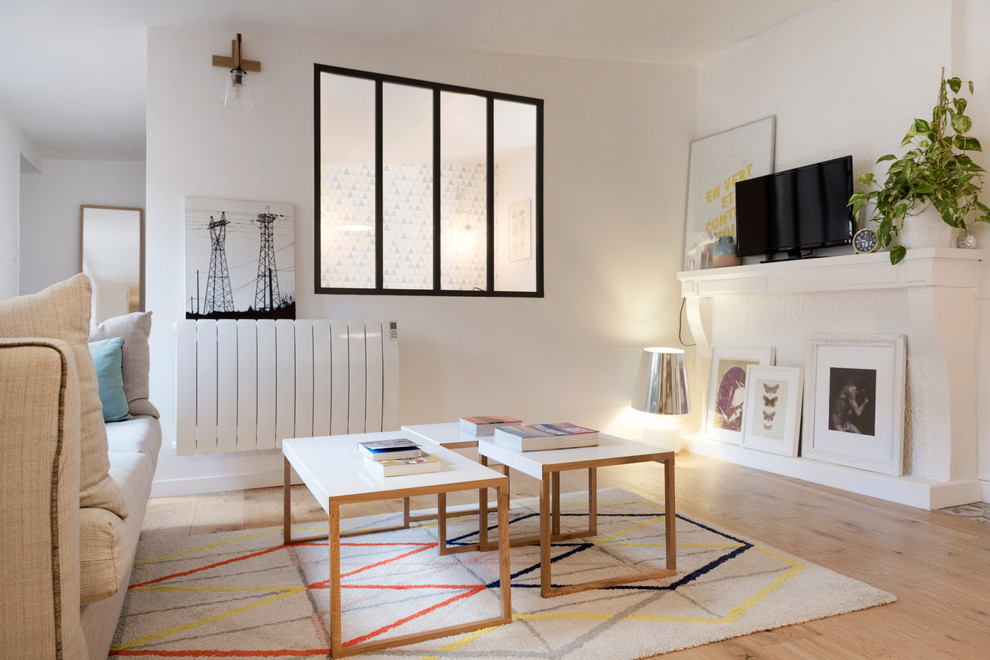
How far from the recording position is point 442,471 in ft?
6.33

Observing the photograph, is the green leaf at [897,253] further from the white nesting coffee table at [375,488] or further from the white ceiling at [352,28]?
the white nesting coffee table at [375,488]

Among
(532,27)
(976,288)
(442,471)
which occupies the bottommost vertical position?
(442,471)

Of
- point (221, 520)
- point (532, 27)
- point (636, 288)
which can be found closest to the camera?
point (221, 520)

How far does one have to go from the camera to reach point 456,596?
6.77 ft

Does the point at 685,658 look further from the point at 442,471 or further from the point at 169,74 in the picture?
the point at 169,74

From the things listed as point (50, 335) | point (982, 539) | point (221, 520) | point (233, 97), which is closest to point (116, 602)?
point (50, 335)

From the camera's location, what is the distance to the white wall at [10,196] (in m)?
5.08

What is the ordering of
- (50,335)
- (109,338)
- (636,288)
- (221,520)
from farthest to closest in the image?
1. (636,288)
2. (221,520)
3. (109,338)
4. (50,335)

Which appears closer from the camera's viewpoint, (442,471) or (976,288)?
(442,471)

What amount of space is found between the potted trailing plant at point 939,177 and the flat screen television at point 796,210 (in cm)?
29

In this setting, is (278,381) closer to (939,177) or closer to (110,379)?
(110,379)

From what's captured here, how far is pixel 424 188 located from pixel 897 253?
255 cm

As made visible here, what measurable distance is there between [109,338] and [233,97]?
143 cm

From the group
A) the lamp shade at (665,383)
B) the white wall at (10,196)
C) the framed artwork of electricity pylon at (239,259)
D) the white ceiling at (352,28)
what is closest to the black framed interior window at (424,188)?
the framed artwork of electricity pylon at (239,259)
